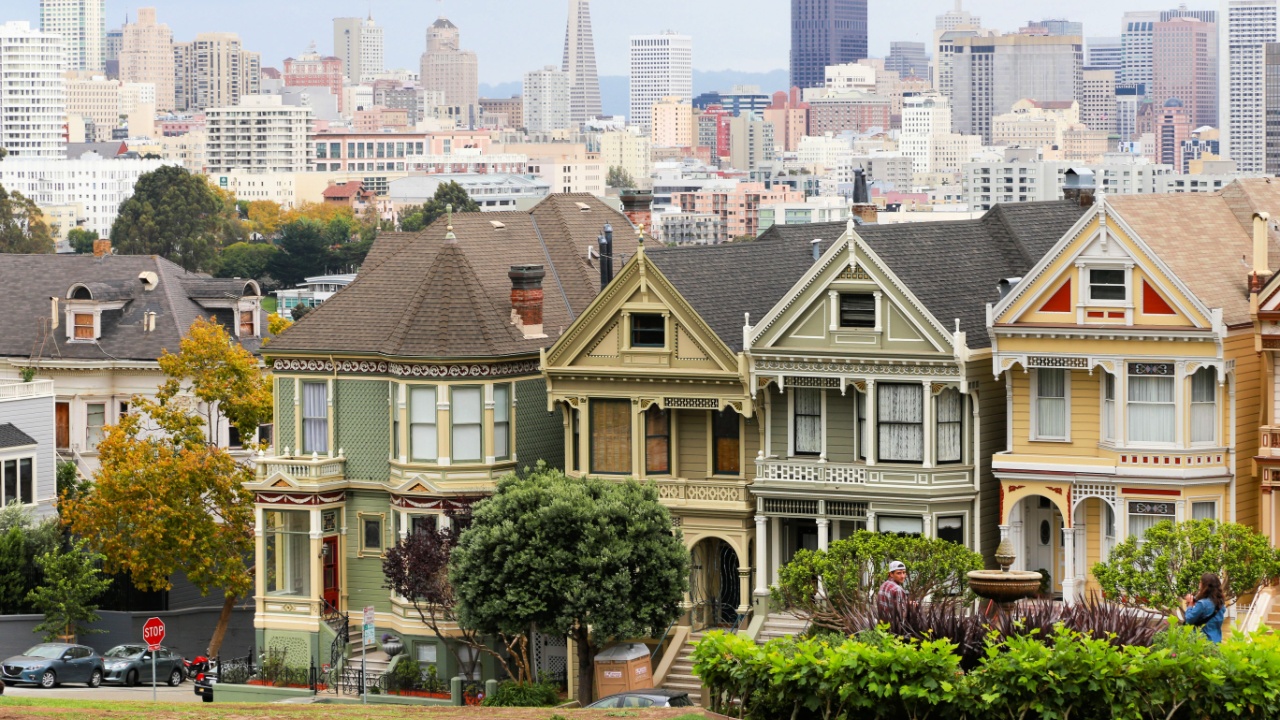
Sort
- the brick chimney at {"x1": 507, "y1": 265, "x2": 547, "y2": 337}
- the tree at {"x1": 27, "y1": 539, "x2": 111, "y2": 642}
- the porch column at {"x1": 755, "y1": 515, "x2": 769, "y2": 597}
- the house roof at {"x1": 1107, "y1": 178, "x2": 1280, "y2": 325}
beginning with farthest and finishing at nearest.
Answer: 1. the tree at {"x1": 27, "y1": 539, "x2": 111, "y2": 642}
2. the brick chimney at {"x1": 507, "y1": 265, "x2": 547, "y2": 337}
3. the porch column at {"x1": 755, "y1": 515, "x2": 769, "y2": 597}
4. the house roof at {"x1": 1107, "y1": 178, "x2": 1280, "y2": 325}

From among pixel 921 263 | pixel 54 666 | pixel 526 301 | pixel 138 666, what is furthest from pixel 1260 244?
pixel 54 666

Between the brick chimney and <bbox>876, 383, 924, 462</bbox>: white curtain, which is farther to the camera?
the brick chimney

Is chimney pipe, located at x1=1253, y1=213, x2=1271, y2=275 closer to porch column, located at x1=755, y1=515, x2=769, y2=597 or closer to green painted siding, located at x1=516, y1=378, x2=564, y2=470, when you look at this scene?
porch column, located at x1=755, y1=515, x2=769, y2=597

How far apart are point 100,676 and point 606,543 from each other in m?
16.5

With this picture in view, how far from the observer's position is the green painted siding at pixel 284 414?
6044 centimetres

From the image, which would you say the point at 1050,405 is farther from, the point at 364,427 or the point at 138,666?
the point at 138,666

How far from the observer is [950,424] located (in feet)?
174

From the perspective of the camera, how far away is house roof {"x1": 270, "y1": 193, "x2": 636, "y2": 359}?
58.4 m

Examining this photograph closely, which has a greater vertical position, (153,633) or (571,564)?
(571,564)

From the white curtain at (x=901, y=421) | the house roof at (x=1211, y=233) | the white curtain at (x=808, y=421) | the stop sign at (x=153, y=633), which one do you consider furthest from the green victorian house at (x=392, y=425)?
the house roof at (x=1211, y=233)

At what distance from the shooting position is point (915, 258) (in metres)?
54.9

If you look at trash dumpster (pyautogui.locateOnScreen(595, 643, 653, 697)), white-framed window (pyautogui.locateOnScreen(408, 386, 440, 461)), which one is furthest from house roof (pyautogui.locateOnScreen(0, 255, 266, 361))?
trash dumpster (pyautogui.locateOnScreen(595, 643, 653, 697))

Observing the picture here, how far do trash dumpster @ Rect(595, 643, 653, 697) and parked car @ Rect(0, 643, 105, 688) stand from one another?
14358 mm

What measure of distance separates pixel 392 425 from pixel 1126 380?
1680 centimetres
